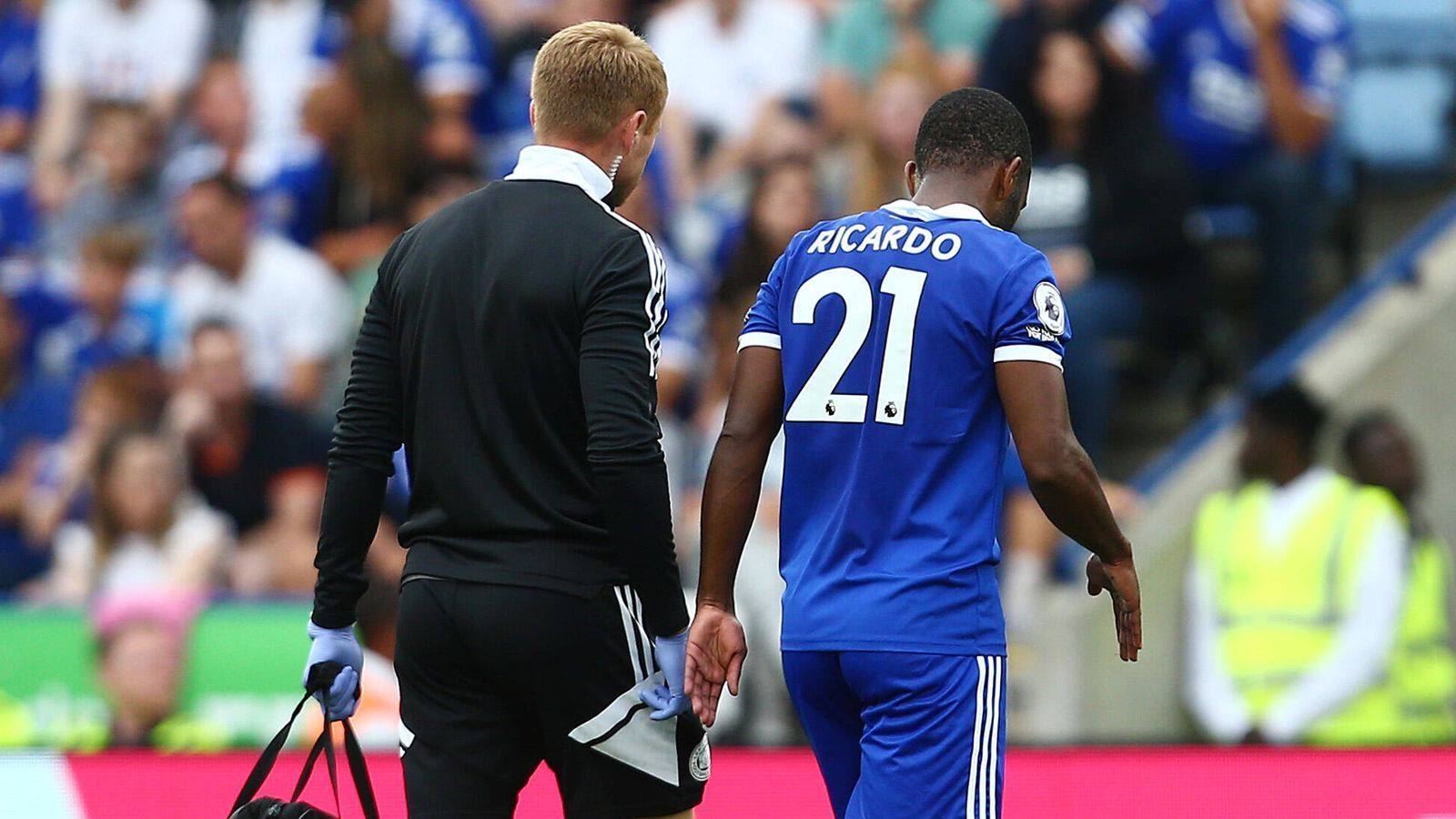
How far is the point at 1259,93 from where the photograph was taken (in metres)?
8.19

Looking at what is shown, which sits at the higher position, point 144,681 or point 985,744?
point 985,744

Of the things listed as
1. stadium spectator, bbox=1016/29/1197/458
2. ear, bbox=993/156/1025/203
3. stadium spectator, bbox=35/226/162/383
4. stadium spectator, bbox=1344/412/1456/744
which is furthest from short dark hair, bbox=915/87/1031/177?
stadium spectator, bbox=35/226/162/383

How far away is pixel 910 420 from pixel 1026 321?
10.1 inches

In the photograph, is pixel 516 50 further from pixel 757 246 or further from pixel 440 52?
pixel 757 246

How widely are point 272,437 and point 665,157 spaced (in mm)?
2124

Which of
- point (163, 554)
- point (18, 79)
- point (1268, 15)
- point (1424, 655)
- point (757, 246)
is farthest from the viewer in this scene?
point (18, 79)

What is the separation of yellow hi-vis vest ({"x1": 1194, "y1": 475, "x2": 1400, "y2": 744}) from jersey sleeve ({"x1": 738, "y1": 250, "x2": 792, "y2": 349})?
13.9 feet

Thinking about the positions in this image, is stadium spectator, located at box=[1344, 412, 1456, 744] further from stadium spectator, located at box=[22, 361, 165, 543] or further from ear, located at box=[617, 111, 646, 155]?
stadium spectator, located at box=[22, 361, 165, 543]

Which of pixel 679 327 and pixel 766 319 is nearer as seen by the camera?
pixel 766 319

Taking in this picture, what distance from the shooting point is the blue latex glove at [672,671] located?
3318 millimetres

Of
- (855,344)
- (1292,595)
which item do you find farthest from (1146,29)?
(855,344)

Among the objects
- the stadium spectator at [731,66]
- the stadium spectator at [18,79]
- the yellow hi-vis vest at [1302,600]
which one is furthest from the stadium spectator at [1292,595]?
the stadium spectator at [18,79]

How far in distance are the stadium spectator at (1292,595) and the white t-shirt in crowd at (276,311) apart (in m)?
3.86

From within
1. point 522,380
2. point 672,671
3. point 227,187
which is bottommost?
point 672,671
